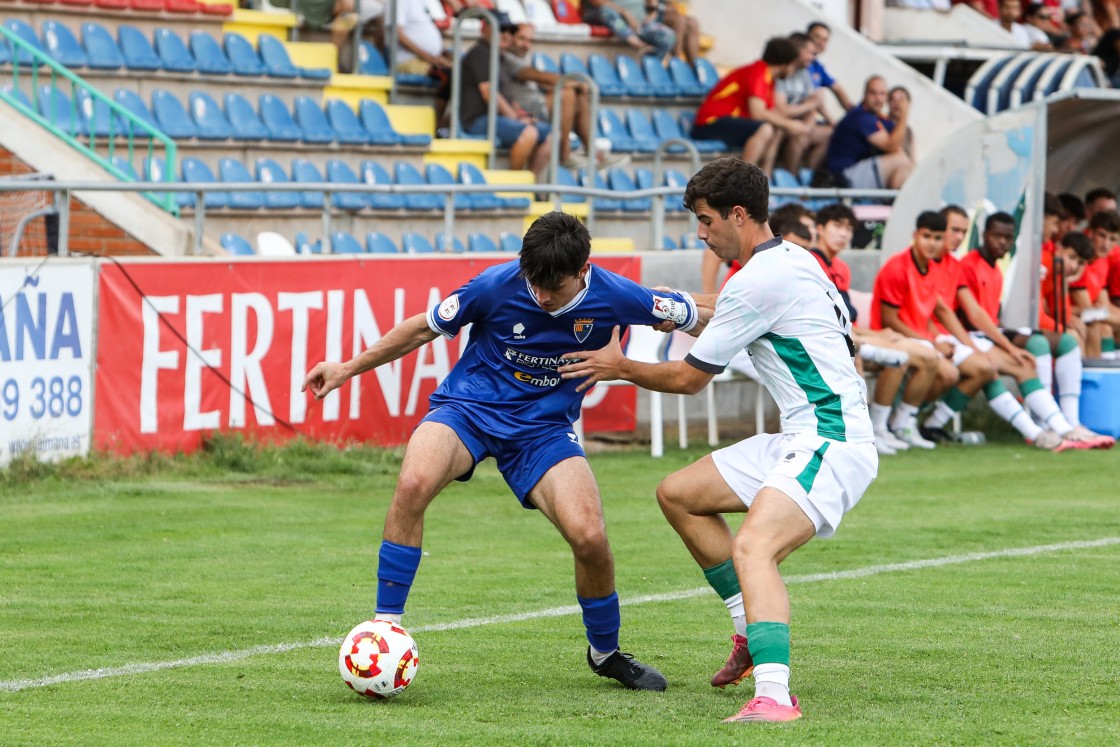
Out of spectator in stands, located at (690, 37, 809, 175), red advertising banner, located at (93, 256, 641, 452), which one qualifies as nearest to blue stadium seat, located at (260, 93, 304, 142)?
red advertising banner, located at (93, 256, 641, 452)

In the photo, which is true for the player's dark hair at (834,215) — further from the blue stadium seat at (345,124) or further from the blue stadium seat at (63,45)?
the blue stadium seat at (63,45)

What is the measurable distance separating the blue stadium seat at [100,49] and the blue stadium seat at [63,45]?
0.07 metres

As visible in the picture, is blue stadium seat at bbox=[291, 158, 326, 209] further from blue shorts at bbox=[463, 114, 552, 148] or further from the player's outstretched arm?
the player's outstretched arm

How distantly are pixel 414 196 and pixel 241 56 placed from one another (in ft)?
→ 7.28

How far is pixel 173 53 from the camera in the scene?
15156mm

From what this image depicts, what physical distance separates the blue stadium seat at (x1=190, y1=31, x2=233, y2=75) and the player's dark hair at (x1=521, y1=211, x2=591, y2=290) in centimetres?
Result: 1013

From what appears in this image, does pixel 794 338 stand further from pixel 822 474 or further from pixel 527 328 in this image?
pixel 527 328

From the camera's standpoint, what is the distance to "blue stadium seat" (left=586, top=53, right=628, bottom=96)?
61.2 ft

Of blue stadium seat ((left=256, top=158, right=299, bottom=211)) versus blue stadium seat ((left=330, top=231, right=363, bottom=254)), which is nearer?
blue stadium seat ((left=330, top=231, right=363, bottom=254))

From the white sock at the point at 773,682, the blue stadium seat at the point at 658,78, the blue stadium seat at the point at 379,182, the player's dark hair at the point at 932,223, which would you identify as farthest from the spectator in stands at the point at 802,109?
the white sock at the point at 773,682

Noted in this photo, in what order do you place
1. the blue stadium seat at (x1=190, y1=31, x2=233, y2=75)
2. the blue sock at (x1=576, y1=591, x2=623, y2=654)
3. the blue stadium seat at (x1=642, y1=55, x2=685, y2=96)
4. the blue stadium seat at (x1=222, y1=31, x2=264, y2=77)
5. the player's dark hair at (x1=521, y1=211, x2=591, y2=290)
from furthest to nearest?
the blue stadium seat at (x1=642, y1=55, x2=685, y2=96) → the blue stadium seat at (x1=222, y1=31, x2=264, y2=77) → the blue stadium seat at (x1=190, y1=31, x2=233, y2=75) → the blue sock at (x1=576, y1=591, x2=623, y2=654) → the player's dark hair at (x1=521, y1=211, x2=591, y2=290)

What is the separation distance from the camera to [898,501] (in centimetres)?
1086

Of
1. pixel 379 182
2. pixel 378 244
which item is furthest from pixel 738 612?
pixel 379 182

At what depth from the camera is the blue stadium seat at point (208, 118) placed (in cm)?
1453
